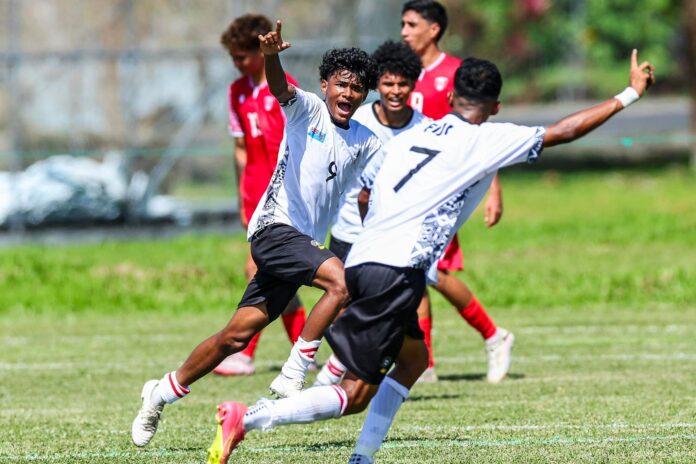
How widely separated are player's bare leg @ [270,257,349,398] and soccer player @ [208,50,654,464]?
2.05 ft

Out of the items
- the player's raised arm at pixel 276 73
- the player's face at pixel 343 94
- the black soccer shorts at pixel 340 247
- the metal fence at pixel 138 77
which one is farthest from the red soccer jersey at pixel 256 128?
the metal fence at pixel 138 77

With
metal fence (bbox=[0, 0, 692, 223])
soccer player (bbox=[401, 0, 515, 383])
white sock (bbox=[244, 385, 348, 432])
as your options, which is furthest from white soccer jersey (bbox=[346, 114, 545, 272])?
metal fence (bbox=[0, 0, 692, 223])

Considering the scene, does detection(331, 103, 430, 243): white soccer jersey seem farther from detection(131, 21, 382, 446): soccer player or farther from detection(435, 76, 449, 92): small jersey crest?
detection(131, 21, 382, 446): soccer player

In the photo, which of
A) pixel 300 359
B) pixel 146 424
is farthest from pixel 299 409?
pixel 146 424

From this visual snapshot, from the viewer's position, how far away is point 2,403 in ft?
28.7

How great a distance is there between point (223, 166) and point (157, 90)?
1398 millimetres

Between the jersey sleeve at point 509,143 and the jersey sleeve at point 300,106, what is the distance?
43.0 inches

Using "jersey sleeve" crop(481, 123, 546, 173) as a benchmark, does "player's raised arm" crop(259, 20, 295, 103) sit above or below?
above

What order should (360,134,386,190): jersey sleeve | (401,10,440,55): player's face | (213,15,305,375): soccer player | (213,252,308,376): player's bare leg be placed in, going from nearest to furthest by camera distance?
(360,134,386,190): jersey sleeve < (401,10,440,55): player's face < (213,15,305,375): soccer player < (213,252,308,376): player's bare leg

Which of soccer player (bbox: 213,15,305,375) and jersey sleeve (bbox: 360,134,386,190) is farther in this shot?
soccer player (bbox: 213,15,305,375)

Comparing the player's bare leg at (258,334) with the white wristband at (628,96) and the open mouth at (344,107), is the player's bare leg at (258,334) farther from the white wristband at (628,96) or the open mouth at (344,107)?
the white wristband at (628,96)

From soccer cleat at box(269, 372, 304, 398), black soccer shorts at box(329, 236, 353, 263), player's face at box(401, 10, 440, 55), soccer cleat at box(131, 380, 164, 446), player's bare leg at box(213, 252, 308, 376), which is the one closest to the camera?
soccer cleat at box(269, 372, 304, 398)

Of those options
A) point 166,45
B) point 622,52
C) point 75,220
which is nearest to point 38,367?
point 75,220

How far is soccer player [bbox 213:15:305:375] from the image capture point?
989 cm
